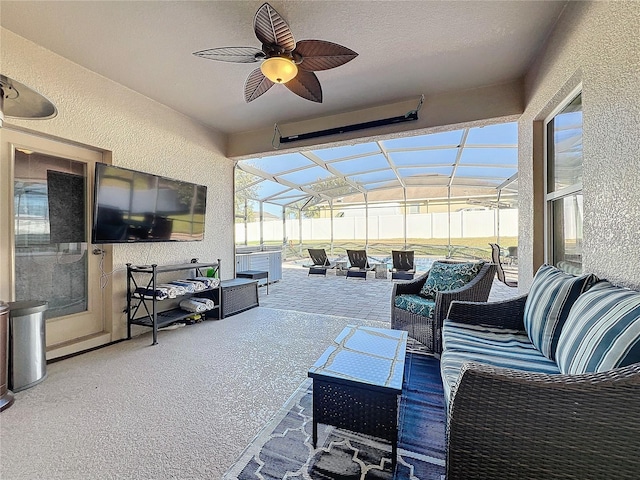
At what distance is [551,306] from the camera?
1730 millimetres

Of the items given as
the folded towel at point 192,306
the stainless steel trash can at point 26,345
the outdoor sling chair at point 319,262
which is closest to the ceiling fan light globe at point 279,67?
the stainless steel trash can at point 26,345

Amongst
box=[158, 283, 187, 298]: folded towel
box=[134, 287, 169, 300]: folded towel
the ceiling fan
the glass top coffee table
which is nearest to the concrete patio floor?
box=[158, 283, 187, 298]: folded towel

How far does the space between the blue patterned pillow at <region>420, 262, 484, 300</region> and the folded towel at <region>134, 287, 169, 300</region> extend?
9.81 ft

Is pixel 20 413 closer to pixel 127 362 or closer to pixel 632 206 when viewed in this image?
pixel 127 362

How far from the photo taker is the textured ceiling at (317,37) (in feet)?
6.92

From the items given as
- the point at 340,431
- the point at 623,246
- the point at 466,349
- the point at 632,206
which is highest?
the point at 632,206

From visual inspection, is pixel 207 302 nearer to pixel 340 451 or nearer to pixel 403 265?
pixel 340 451

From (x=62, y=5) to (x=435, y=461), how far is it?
12.8 feet

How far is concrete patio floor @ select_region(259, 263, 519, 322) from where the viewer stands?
4.57m

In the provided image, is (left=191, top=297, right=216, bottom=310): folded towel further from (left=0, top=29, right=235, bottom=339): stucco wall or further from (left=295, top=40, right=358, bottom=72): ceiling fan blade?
(left=295, top=40, right=358, bottom=72): ceiling fan blade

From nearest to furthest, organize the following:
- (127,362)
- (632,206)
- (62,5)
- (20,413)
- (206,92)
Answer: (632,206)
(20,413)
(62,5)
(127,362)
(206,92)

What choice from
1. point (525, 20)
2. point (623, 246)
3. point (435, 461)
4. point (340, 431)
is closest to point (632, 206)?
point (623, 246)

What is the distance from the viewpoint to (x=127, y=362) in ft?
8.82

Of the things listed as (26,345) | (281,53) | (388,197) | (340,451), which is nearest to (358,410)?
(340,451)
